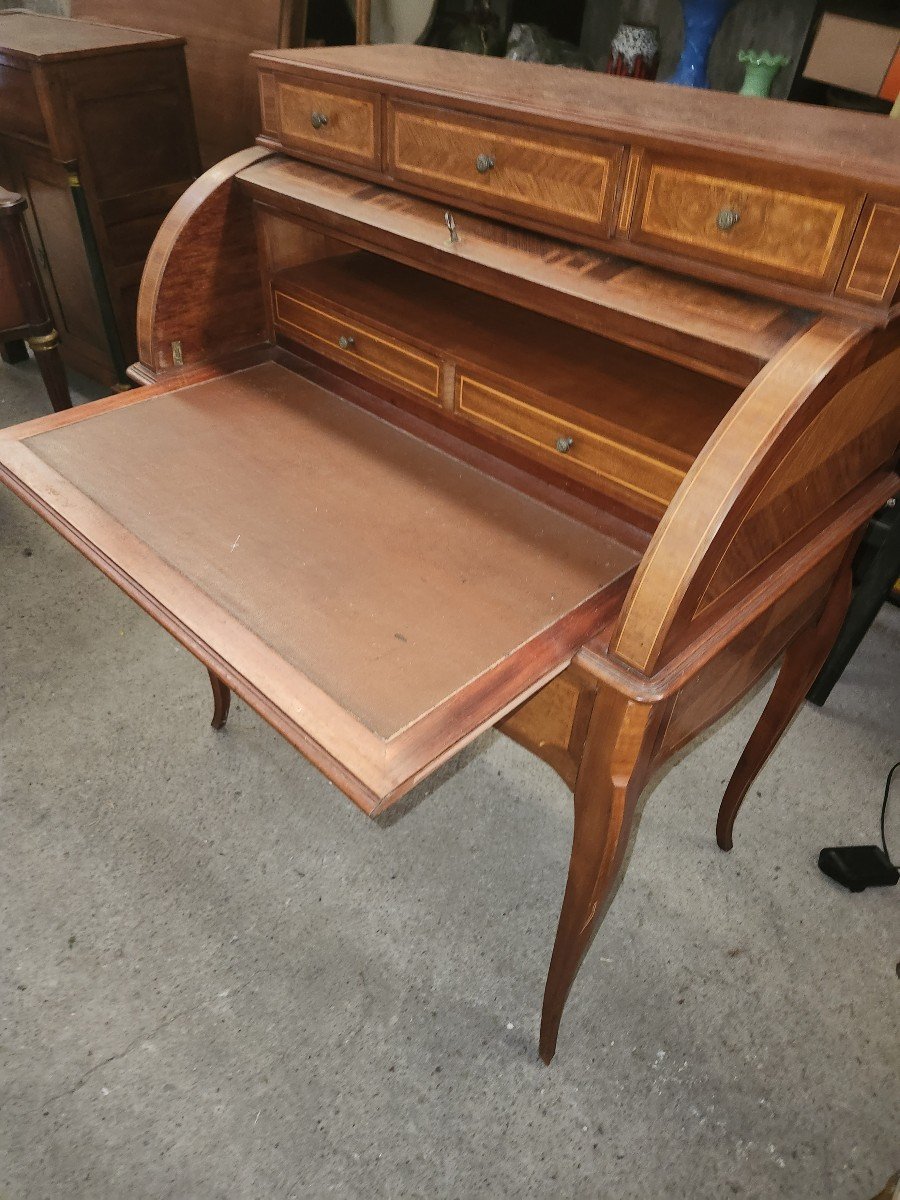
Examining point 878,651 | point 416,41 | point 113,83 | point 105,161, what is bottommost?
point 878,651

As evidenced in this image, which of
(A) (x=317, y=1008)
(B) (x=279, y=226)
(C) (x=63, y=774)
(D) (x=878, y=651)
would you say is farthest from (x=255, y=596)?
(D) (x=878, y=651)

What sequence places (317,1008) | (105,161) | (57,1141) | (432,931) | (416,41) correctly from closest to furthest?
(57,1141) < (317,1008) < (432,931) < (416,41) < (105,161)

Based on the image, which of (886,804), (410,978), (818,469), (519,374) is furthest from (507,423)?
(886,804)

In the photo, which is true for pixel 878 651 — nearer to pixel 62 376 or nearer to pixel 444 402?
pixel 444 402

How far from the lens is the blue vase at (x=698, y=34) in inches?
65.5

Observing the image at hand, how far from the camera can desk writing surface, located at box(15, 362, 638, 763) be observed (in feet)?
2.95

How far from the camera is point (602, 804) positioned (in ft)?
3.33

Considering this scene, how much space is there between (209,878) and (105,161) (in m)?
2.13

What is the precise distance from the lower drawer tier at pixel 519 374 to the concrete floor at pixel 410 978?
98 centimetres

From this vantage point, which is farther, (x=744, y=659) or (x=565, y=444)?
(x=744, y=659)

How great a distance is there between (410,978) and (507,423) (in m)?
1.04

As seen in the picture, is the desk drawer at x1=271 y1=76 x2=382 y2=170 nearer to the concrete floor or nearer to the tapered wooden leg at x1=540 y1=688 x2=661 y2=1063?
the tapered wooden leg at x1=540 y1=688 x2=661 y2=1063

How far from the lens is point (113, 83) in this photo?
8.01 ft

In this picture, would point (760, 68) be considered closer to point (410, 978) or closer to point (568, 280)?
point (568, 280)
